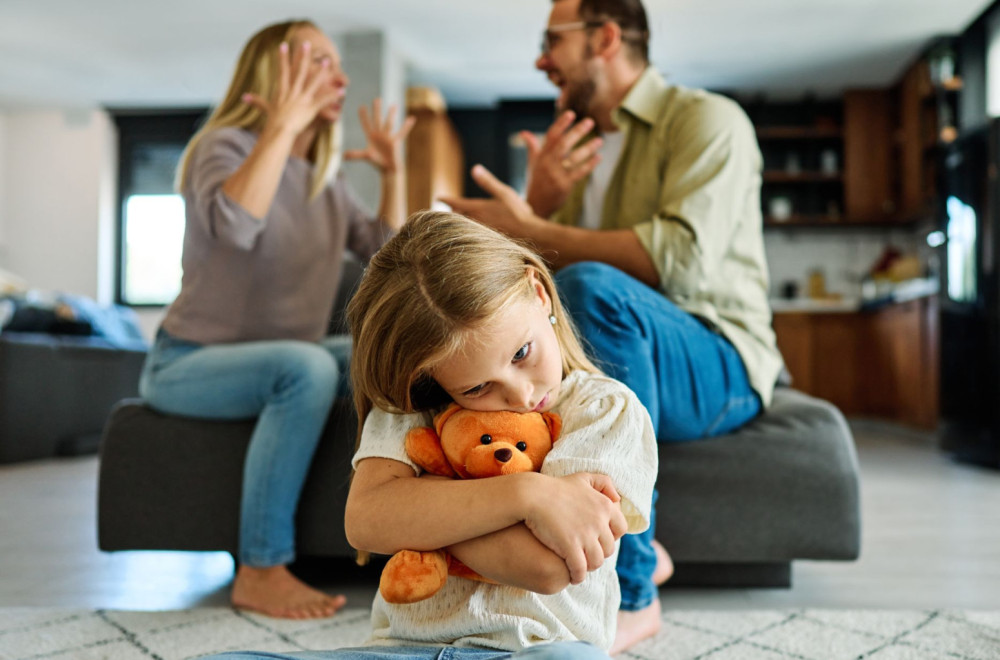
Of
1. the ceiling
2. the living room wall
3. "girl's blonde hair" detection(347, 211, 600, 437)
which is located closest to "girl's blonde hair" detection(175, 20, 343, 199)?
"girl's blonde hair" detection(347, 211, 600, 437)

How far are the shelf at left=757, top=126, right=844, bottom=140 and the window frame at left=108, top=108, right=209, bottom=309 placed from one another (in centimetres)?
477

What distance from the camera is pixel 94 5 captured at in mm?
5074

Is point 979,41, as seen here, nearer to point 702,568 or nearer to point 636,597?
point 702,568

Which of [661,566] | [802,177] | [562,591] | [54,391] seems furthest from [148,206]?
[562,591]

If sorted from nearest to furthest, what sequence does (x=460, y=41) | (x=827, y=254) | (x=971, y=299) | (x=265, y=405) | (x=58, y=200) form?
(x=265, y=405) < (x=971, y=299) < (x=460, y=41) < (x=827, y=254) < (x=58, y=200)

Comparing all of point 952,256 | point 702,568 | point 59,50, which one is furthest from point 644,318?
point 59,50

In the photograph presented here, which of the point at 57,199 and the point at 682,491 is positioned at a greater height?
the point at 57,199

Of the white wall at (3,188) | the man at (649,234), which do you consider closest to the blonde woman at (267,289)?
the man at (649,234)

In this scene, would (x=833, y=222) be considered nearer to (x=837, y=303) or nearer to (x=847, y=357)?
(x=837, y=303)

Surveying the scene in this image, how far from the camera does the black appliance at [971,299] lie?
11.8ft

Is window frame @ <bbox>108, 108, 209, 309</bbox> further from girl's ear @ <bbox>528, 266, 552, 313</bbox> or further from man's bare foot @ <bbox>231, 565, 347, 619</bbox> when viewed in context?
girl's ear @ <bbox>528, 266, 552, 313</bbox>

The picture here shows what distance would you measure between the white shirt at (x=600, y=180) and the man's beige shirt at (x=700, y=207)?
0.08 meters

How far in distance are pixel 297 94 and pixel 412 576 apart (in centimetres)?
117

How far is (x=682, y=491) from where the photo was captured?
151 cm
